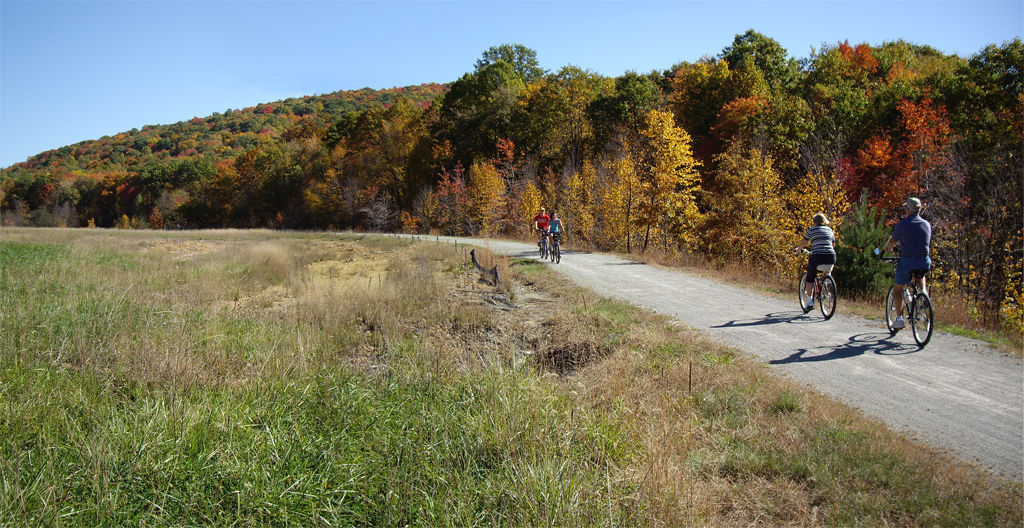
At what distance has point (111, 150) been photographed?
106000 mm

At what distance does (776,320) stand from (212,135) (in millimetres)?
123326

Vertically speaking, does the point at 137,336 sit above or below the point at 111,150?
below

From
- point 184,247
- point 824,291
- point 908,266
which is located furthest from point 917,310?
point 184,247

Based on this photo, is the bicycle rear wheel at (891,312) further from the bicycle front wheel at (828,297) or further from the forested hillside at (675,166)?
the forested hillside at (675,166)

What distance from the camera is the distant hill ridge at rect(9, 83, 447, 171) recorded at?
9825 cm

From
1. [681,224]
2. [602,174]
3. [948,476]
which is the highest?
[602,174]

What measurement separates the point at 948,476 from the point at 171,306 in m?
10.8

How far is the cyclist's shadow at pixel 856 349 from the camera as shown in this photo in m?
6.76

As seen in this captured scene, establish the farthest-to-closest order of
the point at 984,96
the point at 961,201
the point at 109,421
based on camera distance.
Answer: the point at 984,96 → the point at 961,201 → the point at 109,421

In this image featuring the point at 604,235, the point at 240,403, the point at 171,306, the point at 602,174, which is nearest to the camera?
the point at 240,403

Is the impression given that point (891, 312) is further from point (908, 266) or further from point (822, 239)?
point (822, 239)

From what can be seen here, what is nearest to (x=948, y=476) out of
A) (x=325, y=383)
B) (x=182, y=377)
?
(x=325, y=383)

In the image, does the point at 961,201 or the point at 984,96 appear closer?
the point at 961,201

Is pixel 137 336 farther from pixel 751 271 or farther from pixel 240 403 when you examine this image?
pixel 751 271
